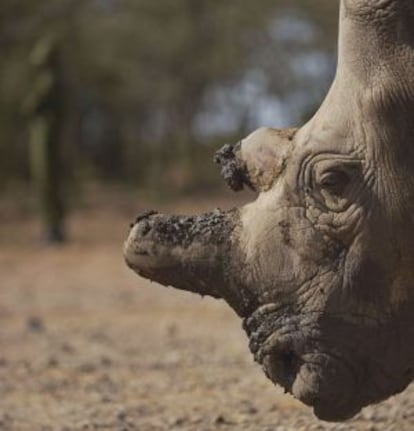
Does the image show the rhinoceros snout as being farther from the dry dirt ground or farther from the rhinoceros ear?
the dry dirt ground

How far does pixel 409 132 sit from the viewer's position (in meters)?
3.90

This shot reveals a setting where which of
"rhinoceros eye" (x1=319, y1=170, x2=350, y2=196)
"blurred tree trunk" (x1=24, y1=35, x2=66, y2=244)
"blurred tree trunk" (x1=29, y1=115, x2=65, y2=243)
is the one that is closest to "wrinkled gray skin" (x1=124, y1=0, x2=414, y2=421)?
"rhinoceros eye" (x1=319, y1=170, x2=350, y2=196)

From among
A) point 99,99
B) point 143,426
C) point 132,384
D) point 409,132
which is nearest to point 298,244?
point 409,132

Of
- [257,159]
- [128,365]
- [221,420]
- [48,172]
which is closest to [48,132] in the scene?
[48,172]

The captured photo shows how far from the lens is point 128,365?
836cm

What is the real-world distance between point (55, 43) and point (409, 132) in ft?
55.2

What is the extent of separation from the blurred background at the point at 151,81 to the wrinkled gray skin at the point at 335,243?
2101 centimetres

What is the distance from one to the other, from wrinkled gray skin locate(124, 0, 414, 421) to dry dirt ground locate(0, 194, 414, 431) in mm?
1453

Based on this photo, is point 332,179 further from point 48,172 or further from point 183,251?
point 48,172

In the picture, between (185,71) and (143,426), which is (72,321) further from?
(185,71)

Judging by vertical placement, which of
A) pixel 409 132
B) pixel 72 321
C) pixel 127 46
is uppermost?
Answer: pixel 127 46

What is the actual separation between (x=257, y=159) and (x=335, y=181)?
269 millimetres

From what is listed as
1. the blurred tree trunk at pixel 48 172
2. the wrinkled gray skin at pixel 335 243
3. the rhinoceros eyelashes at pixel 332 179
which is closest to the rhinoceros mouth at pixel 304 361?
the wrinkled gray skin at pixel 335 243

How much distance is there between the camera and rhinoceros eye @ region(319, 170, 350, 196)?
3.97 meters
